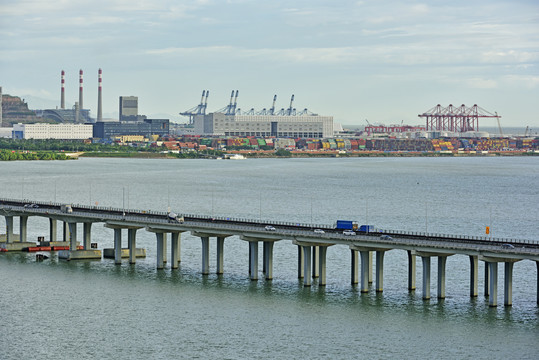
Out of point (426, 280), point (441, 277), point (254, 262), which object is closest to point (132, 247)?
point (254, 262)

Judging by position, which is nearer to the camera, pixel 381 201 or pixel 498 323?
pixel 498 323

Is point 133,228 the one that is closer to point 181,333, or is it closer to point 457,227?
point 181,333

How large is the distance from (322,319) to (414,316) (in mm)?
5338

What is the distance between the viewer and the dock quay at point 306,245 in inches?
2522

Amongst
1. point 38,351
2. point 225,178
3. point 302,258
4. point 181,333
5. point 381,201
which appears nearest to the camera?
point 38,351

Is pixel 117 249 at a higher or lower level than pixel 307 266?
higher

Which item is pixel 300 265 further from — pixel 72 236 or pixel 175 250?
pixel 72 236

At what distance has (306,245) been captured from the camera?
69.8 metres

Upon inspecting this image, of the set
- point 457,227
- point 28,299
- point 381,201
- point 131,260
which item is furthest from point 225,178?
point 28,299

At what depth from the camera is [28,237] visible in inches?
3632

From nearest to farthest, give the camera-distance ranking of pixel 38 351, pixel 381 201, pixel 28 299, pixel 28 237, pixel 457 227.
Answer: pixel 38 351, pixel 28 299, pixel 28 237, pixel 457 227, pixel 381 201

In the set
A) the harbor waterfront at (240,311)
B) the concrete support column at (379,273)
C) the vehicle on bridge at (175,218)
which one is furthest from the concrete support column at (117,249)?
the concrete support column at (379,273)

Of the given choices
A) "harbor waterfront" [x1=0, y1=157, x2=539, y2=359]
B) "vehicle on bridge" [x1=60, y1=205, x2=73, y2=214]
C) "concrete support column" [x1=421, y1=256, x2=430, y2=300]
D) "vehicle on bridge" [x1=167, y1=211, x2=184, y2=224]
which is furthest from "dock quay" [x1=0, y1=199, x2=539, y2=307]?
"harbor waterfront" [x1=0, y1=157, x2=539, y2=359]

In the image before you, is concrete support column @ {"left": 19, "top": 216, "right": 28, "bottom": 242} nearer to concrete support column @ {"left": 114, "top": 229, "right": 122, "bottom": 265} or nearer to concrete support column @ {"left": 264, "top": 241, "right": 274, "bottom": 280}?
concrete support column @ {"left": 114, "top": 229, "right": 122, "bottom": 265}
